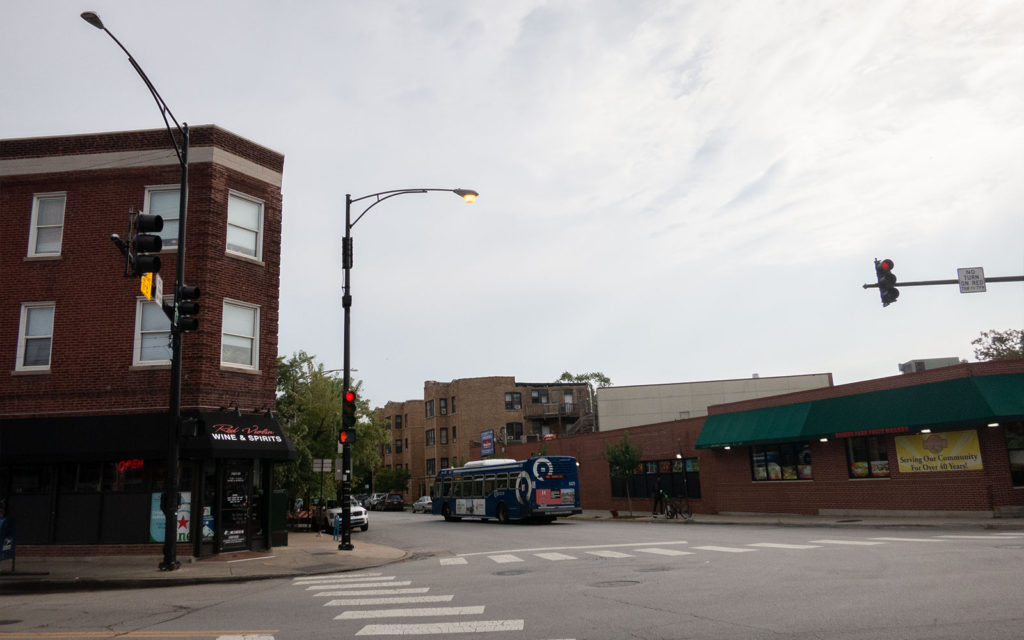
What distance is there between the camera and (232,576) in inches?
608

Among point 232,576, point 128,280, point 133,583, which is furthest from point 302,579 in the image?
point 128,280

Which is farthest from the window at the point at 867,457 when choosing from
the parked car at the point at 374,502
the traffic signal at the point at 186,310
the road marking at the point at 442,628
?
the parked car at the point at 374,502

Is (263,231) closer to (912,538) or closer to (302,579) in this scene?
(302,579)

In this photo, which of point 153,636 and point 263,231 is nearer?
point 153,636

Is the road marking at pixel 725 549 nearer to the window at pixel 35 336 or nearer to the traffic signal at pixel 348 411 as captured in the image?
the traffic signal at pixel 348 411

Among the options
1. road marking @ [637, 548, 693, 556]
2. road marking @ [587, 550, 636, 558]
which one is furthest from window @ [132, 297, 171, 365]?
road marking @ [637, 548, 693, 556]

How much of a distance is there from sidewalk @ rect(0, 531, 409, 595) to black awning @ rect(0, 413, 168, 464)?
8.26 feet

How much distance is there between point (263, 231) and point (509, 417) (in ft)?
190

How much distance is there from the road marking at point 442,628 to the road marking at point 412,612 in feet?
2.47

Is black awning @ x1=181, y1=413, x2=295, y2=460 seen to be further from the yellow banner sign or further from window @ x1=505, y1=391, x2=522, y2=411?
window @ x1=505, y1=391, x2=522, y2=411

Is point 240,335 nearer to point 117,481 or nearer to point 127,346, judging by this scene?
point 127,346

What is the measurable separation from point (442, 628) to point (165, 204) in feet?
54.6

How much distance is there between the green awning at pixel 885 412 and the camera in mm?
23625

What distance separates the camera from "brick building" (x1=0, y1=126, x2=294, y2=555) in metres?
18.9
